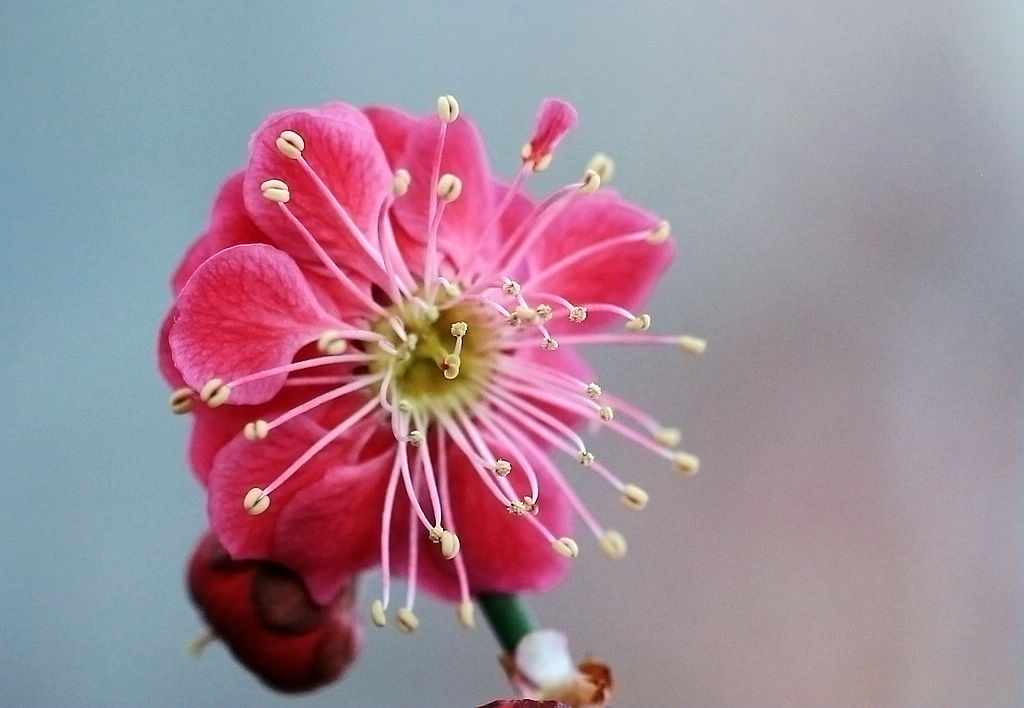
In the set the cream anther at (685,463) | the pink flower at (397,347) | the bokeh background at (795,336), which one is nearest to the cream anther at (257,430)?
the pink flower at (397,347)

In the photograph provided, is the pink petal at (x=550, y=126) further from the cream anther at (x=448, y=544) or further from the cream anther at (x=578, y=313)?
the cream anther at (x=448, y=544)

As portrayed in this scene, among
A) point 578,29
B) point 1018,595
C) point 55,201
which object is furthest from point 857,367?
point 55,201

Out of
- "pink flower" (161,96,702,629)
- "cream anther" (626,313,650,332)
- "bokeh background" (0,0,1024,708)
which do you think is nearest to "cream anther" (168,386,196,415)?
"pink flower" (161,96,702,629)

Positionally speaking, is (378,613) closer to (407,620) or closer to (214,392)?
(407,620)

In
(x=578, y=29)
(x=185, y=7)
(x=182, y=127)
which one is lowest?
(x=182, y=127)

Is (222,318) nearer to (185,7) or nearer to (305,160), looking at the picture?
(305,160)

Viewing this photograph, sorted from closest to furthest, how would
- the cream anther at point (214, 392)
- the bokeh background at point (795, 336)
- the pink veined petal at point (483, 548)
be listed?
the cream anther at point (214, 392)
the pink veined petal at point (483, 548)
the bokeh background at point (795, 336)

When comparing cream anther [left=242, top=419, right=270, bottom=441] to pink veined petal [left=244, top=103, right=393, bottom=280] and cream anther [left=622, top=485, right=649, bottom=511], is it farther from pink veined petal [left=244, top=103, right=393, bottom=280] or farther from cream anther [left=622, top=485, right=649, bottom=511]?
cream anther [left=622, top=485, right=649, bottom=511]

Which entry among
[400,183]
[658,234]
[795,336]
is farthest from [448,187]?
[795,336]

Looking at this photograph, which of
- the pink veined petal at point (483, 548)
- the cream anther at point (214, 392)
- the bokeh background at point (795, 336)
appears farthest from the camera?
the bokeh background at point (795, 336)
